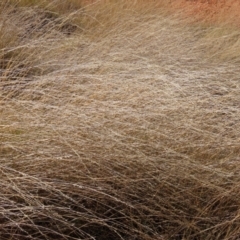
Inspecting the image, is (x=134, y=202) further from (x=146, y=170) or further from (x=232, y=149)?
(x=232, y=149)

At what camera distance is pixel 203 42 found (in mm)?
3123

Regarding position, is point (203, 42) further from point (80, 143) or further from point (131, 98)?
point (80, 143)

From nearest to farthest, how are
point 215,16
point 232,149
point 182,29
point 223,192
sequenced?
point 223,192 < point 232,149 < point 182,29 < point 215,16

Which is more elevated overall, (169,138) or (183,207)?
(169,138)

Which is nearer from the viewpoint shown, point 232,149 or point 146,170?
point 146,170

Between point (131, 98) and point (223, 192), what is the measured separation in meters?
0.49

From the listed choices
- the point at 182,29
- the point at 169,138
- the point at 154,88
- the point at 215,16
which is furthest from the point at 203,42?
the point at 169,138

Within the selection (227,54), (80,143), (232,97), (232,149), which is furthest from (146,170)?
(227,54)

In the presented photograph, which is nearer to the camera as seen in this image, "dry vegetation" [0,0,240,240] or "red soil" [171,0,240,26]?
"dry vegetation" [0,0,240,240]

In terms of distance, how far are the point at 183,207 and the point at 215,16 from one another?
9.15 feet

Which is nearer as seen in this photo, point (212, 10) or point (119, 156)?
point (119, 156)

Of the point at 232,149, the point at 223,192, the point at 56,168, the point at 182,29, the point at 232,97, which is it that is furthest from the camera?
the point at 182,29

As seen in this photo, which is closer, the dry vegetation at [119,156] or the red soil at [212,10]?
the dry vegetation at [119,156]

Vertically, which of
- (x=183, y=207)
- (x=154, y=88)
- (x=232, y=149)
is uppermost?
(x=154, y=88)
